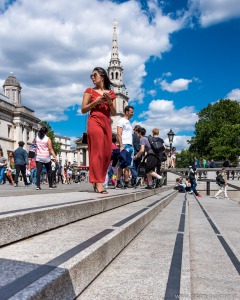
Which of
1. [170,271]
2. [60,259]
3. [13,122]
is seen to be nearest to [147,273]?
[170,271]

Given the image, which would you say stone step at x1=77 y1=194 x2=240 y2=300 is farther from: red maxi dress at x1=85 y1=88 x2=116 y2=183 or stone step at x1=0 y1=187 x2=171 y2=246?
red maxi dress at x1=85 y1=88 x2=116 y2=183

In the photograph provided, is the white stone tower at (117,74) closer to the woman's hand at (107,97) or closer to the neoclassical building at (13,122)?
the neoclassical building at (13,122)

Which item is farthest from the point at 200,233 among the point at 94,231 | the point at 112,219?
the point at 94,231

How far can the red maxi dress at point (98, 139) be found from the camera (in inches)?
235

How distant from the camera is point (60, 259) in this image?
6.23 feet

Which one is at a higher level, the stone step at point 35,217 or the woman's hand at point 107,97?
the woman's hand at point 107,97

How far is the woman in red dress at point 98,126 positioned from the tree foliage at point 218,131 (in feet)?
185

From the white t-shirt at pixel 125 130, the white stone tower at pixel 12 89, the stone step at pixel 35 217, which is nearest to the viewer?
the stone step at pixel 35 217

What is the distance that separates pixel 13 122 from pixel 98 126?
59107 mm

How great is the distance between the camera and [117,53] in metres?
103

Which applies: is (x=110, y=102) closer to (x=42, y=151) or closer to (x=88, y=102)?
(x=88, y=102)

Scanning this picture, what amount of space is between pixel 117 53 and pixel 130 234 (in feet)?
341

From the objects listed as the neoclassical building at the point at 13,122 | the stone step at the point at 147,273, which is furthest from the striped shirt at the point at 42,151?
the neoclassical building at the point at 13,122

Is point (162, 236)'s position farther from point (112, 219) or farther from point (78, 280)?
point (78, 280)
